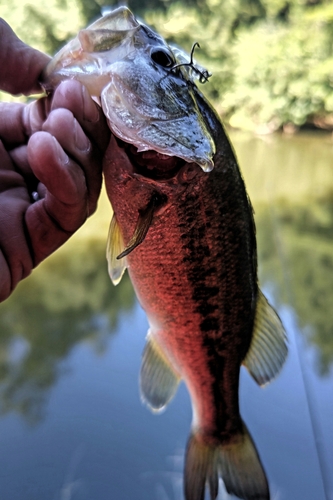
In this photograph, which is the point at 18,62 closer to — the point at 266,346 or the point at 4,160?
the point at 4,160

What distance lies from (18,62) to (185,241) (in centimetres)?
52

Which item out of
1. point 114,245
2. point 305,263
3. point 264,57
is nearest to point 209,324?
point 114,245

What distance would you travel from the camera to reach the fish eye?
2.56ft

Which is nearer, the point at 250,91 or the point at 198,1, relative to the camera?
the point at 250,91

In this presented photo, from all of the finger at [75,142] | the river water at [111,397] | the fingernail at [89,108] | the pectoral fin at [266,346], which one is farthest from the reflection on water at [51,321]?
the fingernail at [89,108]

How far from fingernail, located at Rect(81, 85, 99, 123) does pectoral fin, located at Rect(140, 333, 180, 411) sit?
0.60 m

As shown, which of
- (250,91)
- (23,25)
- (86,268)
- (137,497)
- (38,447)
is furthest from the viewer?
(250,91)

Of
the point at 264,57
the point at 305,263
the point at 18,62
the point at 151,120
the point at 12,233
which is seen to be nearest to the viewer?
the point at 151,120

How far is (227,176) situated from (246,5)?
626 inches

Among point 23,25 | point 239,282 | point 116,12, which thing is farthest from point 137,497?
point 23,25

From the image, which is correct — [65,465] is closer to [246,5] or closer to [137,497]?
[137,497]

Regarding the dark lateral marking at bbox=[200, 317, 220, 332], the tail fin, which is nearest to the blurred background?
the tail fin

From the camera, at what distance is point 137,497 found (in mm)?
1768

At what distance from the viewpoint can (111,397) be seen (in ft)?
7.25
